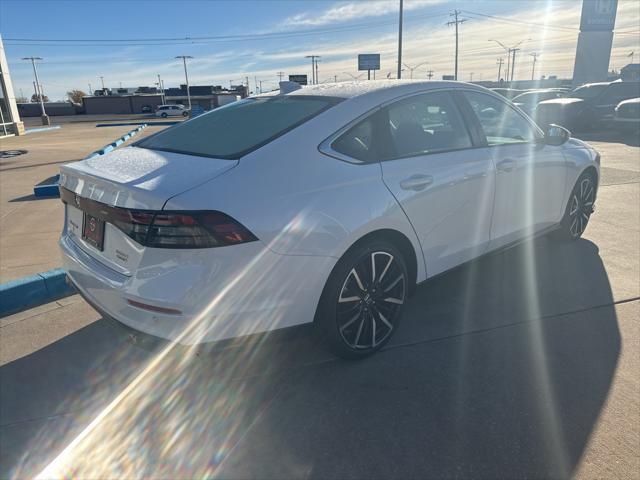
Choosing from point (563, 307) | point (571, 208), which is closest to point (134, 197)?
point (563, 307)

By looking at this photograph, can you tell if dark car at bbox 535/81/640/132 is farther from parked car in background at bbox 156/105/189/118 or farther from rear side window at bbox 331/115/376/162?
parked car in background at bbox 156/105/189/118

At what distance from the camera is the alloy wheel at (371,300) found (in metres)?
2.71

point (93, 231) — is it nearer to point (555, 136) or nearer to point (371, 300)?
point (371, 300)

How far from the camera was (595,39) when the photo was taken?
131ft

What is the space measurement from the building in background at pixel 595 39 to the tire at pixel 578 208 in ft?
138

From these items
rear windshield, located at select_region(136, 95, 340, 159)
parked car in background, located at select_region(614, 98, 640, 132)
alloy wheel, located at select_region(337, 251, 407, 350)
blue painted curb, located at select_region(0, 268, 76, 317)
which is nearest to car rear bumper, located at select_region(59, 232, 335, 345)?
alloy wheel, located at select_region(337, 251, 407, 350)

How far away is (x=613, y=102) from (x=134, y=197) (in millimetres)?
18858

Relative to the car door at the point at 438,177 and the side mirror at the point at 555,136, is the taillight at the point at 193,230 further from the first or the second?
the side mirror at the point at 555,136

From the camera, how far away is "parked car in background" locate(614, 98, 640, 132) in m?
14.3

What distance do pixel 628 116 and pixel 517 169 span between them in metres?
13.8

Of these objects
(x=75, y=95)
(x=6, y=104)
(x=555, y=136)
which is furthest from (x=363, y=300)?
(x=75, y=95)

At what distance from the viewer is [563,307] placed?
363cm

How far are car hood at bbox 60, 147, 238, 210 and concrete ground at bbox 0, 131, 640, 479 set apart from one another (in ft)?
2.44

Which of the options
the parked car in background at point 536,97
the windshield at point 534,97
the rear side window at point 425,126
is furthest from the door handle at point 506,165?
the windshield at point 534,97
